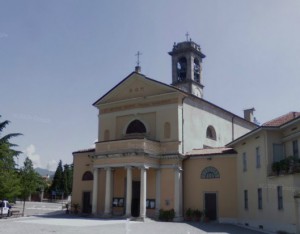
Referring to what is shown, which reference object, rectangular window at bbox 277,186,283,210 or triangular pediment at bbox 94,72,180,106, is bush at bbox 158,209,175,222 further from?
rectangular window at bbox 277,186,283,210

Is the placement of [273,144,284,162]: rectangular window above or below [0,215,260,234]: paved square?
above

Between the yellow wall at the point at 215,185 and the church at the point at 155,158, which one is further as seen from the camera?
the church at the point at 155,158

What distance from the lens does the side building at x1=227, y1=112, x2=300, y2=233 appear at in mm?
20531

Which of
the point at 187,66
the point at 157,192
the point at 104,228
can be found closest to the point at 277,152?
the point at 104,228

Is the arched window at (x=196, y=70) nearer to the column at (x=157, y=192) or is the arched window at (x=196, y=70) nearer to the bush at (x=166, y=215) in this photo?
the column at (x=157, y=192)

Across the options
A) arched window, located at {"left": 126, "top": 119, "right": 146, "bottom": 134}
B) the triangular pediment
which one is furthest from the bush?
the triangular pediment

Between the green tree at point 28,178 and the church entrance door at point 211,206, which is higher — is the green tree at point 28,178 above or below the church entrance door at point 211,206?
above

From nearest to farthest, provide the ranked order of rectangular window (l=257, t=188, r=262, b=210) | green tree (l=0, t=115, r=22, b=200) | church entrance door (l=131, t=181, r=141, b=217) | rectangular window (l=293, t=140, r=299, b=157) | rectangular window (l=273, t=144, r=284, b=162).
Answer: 1. rectangular window (l=293, t=140, r=299, b=157)
2. rectangular window (l=273, t=144, r=284, b=162)
3. rectangular window (l=257, t=188, r=262, b=210)
4. green tree (l=0, t=115, r=22, b=200)
5. church entrance door (l=131, t=181, r=141, b=217)

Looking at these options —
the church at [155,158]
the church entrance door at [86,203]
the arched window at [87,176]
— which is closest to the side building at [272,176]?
the church at [155,158]

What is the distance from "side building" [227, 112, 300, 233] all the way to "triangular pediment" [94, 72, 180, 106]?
9.32 metres

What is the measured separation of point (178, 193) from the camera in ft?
105

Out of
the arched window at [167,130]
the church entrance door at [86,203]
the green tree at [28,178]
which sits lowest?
the church entrance door at [86,203]

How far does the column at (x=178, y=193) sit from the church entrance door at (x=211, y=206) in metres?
2.16

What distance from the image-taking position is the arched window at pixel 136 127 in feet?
118
